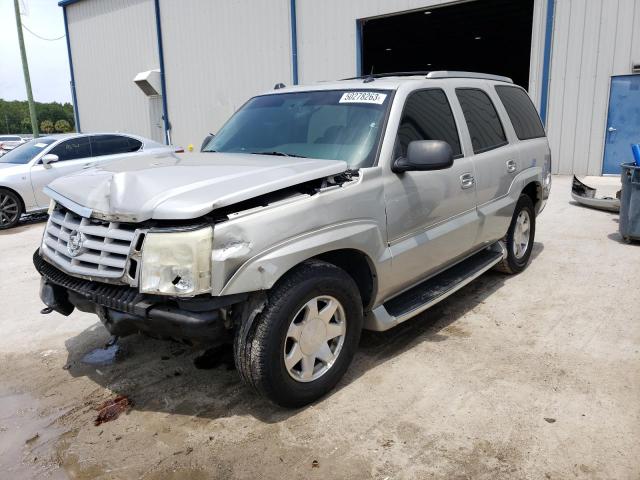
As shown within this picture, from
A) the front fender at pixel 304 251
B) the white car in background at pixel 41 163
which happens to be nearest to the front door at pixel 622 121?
the white car in background at pixel 41 163

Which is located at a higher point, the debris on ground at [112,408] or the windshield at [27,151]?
the windshield at [27,151]

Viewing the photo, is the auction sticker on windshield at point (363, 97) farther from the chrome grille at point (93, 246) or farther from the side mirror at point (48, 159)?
the side mirror at point (48, 159)

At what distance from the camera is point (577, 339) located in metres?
4.11

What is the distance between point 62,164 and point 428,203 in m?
8.41

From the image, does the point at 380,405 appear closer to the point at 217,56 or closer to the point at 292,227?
the point at 292,227

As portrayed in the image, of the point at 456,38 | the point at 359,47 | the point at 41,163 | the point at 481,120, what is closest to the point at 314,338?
the point at 481,120

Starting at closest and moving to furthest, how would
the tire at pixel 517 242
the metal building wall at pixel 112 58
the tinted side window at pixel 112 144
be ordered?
the tire at pixel 517 242, the tinted side window at pixel 112 144, the metal building wall at pixel 112 58

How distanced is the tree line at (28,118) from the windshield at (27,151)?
254ft

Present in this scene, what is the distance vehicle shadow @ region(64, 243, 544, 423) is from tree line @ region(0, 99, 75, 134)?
85527 millimetres

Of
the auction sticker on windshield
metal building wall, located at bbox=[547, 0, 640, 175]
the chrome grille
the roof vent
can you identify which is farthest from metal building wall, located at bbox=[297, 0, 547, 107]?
the chrome grille

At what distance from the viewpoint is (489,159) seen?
4656mm

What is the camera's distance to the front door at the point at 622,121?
11859mm

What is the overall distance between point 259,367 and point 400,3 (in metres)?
13.6

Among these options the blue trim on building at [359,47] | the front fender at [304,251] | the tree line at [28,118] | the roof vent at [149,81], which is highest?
the blue trim on building at [359,47]
